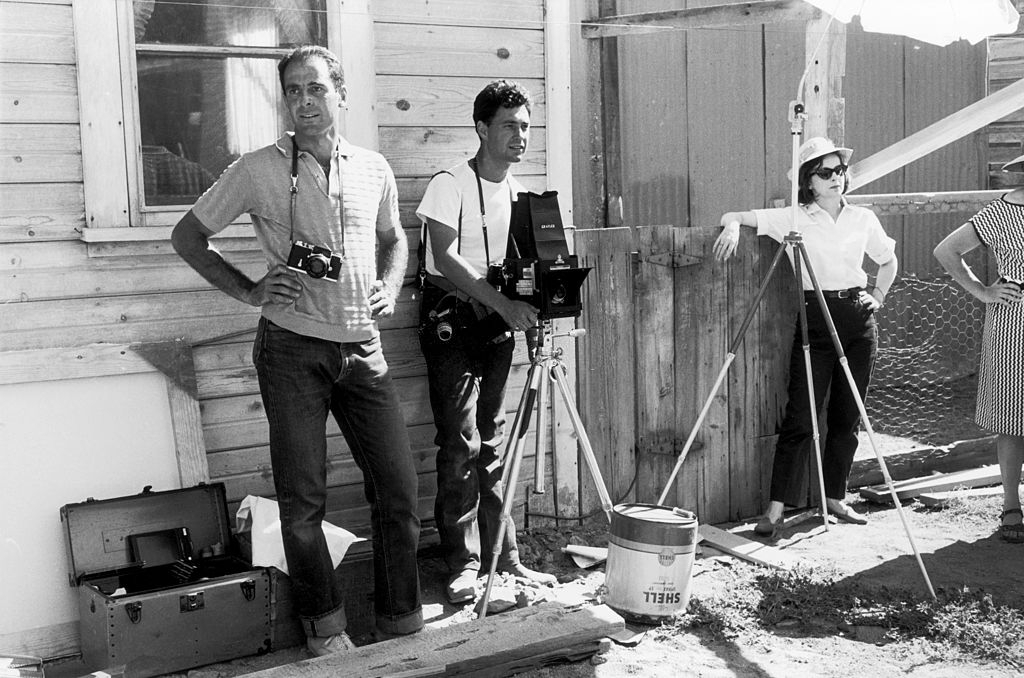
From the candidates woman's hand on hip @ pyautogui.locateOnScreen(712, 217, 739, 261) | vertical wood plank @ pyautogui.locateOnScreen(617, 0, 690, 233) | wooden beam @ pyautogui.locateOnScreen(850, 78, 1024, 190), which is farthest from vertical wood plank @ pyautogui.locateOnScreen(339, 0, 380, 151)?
wooden beam @ pyautogui.locateOnScreen(850, 78, 1024, 190)

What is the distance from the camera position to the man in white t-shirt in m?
4.76

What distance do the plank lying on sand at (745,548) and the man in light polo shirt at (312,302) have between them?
6.43ft

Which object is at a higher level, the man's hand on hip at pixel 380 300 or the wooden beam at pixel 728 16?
the wooden beam at pixel 728 16

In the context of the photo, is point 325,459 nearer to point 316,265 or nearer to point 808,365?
point 316,265

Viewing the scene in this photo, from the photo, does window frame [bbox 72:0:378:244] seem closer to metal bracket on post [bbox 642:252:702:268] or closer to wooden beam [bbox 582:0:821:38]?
wooden beam [bbox 582:0:821:38]

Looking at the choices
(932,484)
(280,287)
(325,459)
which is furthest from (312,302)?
(932,484)

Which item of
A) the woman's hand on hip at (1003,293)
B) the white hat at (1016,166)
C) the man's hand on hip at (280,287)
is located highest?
the white hat at (1016,166)

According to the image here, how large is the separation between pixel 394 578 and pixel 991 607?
244cm

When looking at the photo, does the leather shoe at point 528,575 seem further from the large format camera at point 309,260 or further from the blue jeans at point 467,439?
the large format camera at point 309,260

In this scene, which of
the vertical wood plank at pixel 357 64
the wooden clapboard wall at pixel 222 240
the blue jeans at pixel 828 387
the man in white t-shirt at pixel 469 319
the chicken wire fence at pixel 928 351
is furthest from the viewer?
the chicken wire fence at pixel 928 351

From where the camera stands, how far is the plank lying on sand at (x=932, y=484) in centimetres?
647

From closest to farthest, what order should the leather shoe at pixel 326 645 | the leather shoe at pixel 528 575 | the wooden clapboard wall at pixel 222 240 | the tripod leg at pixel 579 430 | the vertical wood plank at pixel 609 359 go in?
the leather shoe at pixel 326 645
the wooden clapboard wall at pixel 222 240
the tripod leg at pixel 579 430
the leather shoe at pixel 528 575
the vertical wood plank at pixel 609 359

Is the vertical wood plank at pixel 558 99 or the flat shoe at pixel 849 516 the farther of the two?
the flat shoe at pixel 849 516

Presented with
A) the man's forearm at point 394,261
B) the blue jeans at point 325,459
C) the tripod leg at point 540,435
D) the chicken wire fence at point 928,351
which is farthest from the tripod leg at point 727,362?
the chicken wire fence at point 928,351
